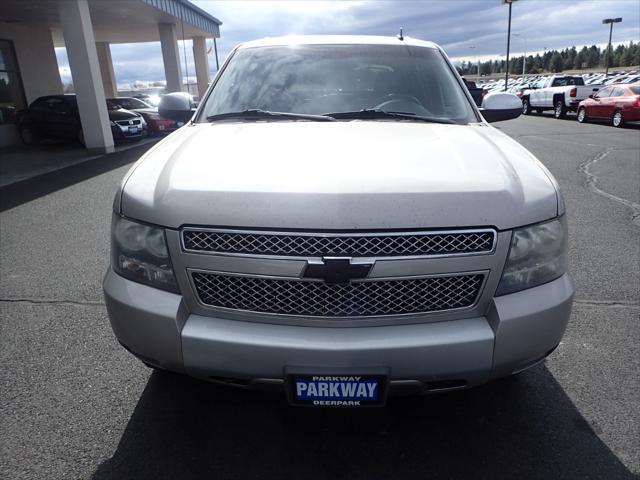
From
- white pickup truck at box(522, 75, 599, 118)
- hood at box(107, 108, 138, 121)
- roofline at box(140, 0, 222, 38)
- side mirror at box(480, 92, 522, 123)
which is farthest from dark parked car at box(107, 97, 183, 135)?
white pickup truck at box(522, 75, 599, 118)

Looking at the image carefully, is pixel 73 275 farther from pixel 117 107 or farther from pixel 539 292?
pixel 117 107

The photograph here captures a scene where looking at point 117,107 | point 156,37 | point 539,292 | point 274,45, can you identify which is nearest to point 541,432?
point 539,292

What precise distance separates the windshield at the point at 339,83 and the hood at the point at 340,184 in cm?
68

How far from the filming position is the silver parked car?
5.82 feet

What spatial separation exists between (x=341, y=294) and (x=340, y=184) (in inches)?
16.3

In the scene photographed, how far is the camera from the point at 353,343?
5.88ft

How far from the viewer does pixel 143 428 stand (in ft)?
7.66

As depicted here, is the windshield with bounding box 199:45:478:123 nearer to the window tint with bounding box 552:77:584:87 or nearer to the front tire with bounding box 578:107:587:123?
the front tire with bounding box 578:107:587:123

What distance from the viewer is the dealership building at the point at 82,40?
38.9 feet

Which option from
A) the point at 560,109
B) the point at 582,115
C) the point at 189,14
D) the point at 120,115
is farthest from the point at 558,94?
the point at 120,115

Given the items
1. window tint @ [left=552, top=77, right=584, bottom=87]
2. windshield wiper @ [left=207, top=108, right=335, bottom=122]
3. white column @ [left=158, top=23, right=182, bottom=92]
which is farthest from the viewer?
window tint @ [left=552, top=77, right=584, bottom=87]

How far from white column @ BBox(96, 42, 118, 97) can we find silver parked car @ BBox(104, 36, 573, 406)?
2668cm

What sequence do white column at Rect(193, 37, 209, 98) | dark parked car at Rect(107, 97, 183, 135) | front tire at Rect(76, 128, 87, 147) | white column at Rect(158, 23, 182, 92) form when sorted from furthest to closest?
white column at Rect(193, 37, 209, 98)
white column at Rect(158, 23, 182, 92)
dark parked car at Rect(107, 97, 183, 135)
front tire at Rect(76, 128, 87, 147)

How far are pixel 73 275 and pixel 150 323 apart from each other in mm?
2809
